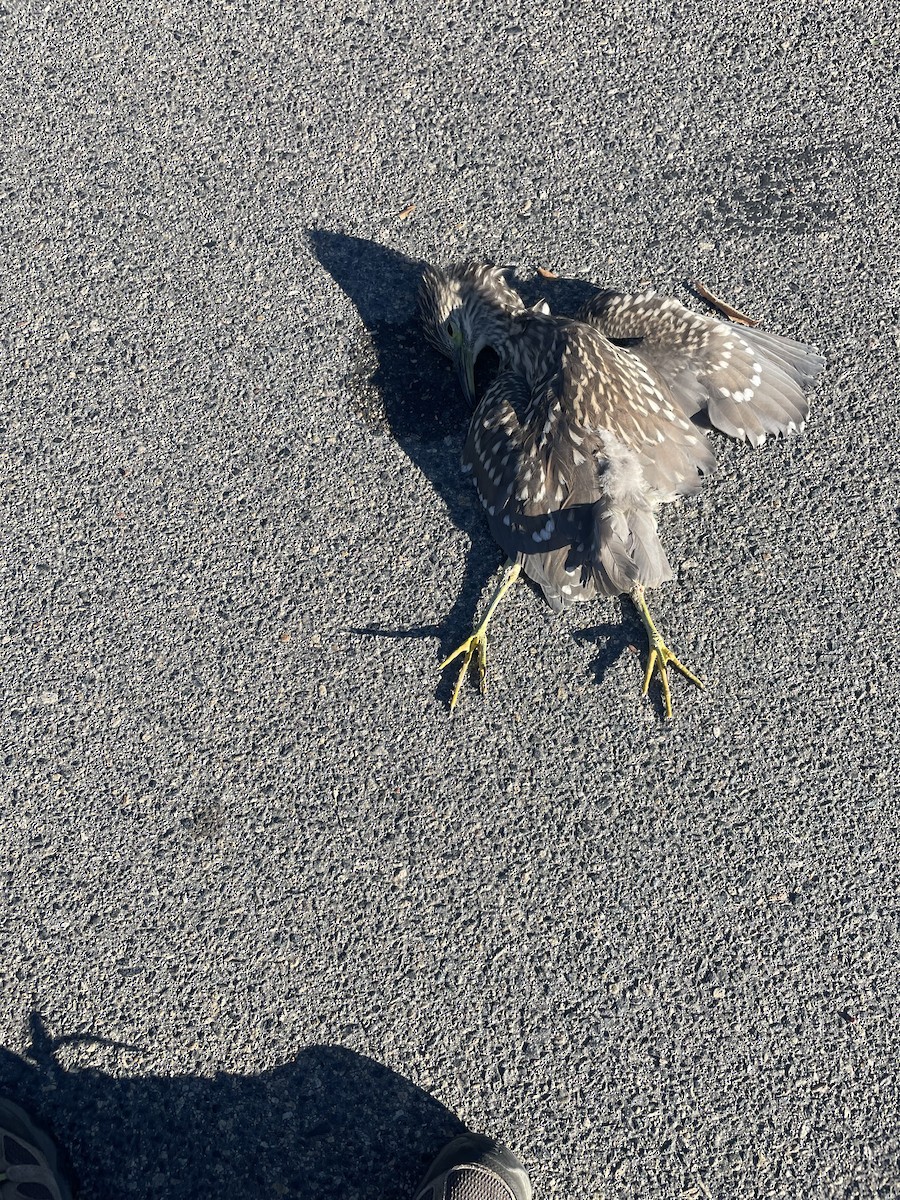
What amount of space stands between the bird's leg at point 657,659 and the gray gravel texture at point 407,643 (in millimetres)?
66

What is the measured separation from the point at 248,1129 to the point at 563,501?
2298 mm

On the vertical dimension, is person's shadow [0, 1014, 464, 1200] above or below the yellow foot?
below

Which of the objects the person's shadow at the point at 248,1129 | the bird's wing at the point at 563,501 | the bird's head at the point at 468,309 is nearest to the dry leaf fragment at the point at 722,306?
the bird's head at the point at 468,309

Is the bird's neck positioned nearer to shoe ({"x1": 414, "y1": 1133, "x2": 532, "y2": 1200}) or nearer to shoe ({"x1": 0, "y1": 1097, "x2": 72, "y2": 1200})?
shoe ({"x1": 414, "y1": 1133, "x2": 532, "y2": 1200})

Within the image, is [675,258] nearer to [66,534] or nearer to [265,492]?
[265,492]

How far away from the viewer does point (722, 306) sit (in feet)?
→ 13.1

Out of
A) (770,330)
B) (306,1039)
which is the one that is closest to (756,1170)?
(306,1039)

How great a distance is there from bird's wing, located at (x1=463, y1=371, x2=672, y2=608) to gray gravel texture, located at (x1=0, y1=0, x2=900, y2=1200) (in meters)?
0.26

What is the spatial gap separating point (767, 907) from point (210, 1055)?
194cm

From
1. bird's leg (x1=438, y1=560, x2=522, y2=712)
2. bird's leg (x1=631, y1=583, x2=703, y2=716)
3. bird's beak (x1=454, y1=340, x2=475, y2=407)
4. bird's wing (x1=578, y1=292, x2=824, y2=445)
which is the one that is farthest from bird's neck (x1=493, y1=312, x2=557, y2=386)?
bird's leg (x1=631, y1=583, x2=703, y2=716)

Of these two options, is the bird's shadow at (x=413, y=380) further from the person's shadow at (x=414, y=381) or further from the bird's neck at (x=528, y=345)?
the bird's neck at (x=528, y=345)

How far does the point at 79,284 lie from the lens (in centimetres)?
410

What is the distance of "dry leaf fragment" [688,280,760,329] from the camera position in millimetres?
3984

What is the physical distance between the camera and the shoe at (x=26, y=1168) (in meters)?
3.16
